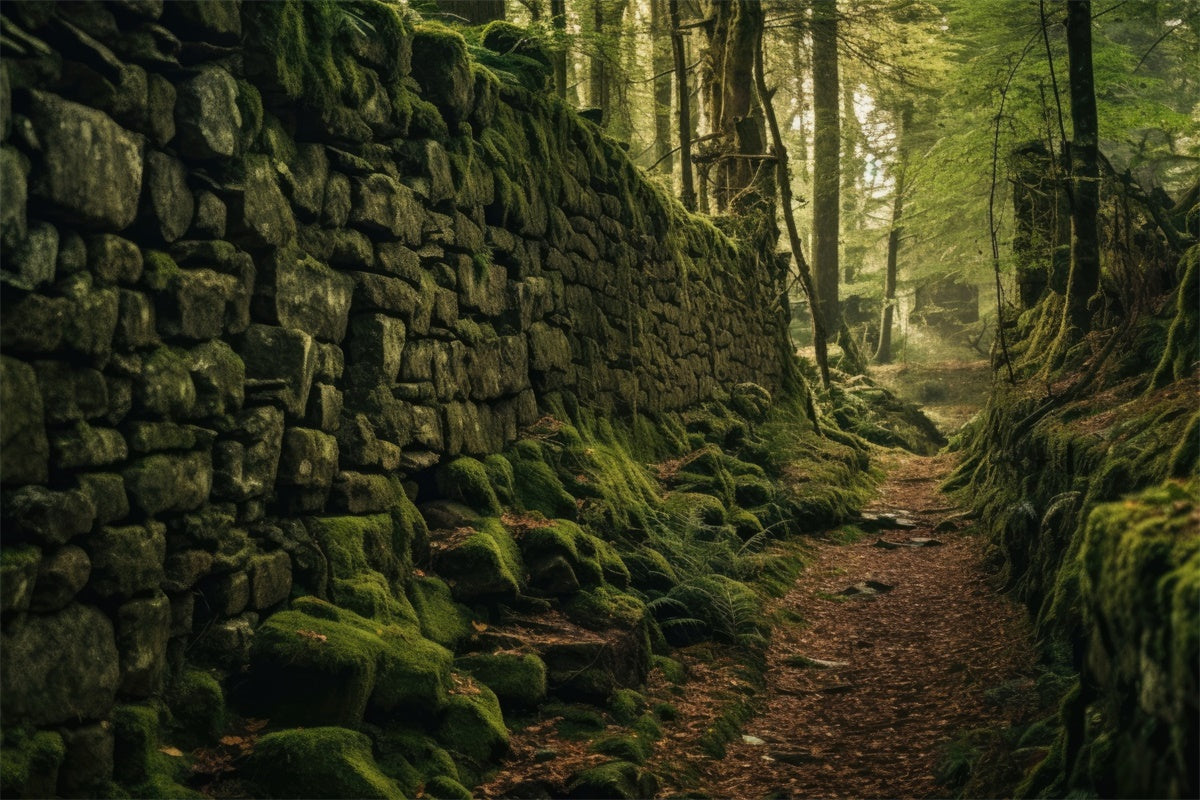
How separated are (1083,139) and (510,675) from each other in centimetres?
792

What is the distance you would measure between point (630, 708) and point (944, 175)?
11850 mm

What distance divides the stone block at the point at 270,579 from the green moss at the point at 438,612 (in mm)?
894

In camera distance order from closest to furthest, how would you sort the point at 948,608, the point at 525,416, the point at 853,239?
the point at 525,416 < the point at 948,608 < the point at 853,239

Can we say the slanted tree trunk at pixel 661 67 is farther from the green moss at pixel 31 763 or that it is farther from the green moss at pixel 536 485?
the green moss at pixel 31 763

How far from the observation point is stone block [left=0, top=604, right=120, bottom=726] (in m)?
3.27

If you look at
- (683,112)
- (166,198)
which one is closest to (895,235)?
(683,112)

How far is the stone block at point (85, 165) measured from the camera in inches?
137

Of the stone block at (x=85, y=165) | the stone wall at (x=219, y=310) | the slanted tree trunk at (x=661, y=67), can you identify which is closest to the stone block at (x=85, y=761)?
the stone wall at (x=219, y=310)

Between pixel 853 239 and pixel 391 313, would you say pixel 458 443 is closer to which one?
pixel 391 313

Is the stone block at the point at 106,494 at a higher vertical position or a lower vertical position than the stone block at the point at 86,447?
lower

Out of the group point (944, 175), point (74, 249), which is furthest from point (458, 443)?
point (944, 175)

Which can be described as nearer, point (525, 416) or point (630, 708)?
point (630, 708)

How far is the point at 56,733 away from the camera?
11.1 feet

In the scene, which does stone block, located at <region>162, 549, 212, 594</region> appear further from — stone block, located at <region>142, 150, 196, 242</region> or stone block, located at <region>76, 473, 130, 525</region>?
stone block, located at <region>142, 150, 196, 242</region>
